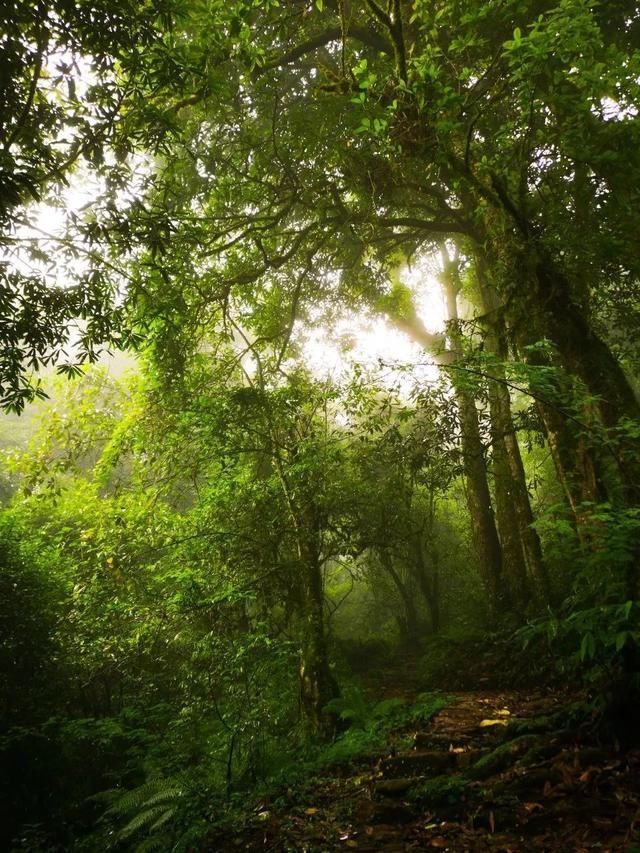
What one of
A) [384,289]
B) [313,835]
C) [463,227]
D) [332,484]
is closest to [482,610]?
[332,484]

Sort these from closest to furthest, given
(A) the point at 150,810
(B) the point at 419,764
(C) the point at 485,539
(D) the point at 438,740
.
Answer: (B) the point at 419,764
(D) the point at 438,740
(A) the point at 150,810
(C) the point at 485,539

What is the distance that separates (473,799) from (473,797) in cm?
3

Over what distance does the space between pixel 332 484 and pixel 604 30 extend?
821 centimetres

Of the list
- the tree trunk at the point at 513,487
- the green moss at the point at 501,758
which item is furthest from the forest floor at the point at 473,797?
the tree trunk at the point at 513,487

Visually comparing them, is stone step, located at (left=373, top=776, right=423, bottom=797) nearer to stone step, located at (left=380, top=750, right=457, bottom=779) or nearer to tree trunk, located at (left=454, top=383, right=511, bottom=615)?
stone step, located at (left=380, top=750, right=457, bottom=779)

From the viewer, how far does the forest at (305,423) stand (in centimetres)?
396

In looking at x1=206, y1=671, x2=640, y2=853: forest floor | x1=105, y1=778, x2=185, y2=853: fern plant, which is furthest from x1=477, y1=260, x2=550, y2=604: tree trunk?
x1=105, y1=778, x2=185, y2=853: fern plant

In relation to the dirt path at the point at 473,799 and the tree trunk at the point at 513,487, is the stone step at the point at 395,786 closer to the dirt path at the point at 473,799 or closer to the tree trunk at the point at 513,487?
the dirt path at the point at 473,799

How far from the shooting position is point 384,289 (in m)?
12.3

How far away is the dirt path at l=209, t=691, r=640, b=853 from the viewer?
10.1ft

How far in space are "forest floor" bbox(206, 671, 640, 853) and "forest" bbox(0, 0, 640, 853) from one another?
0.03m

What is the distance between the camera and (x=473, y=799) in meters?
3.70

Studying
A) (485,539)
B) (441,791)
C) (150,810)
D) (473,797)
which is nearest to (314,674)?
(150,810)

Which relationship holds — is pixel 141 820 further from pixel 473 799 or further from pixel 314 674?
pixel 473 799
